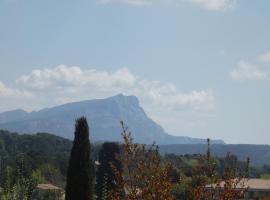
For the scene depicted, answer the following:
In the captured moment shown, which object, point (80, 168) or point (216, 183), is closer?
point (216, 183)

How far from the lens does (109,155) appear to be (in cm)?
4625

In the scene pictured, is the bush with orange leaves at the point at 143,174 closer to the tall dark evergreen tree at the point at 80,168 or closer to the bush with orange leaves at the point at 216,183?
the bush with orange leaves at the point at 216,183

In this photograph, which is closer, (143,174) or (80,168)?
(143,174)

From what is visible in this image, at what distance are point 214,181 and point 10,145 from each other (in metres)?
146

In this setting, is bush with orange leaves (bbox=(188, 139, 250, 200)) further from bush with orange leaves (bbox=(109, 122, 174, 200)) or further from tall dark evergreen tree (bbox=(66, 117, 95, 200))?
tall dark evergreen tree (bbox=(66, 117, 95, 200))

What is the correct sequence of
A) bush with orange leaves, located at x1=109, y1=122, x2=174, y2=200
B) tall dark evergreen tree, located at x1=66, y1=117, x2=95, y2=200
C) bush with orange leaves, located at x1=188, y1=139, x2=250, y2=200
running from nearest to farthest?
bush with orange leaves, located at x1=188, y1=139, x2=250, y2=200
bush with orange leaves, located at x1=109, y1=122, x2=174, y2=200
tall dark evergreen tree, located at x1=66, y1=117, x2=95, y2=200

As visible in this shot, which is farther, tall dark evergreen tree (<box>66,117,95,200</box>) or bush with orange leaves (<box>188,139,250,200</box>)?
tall dark evergreen tree (<box>66,117,95,200</box>)

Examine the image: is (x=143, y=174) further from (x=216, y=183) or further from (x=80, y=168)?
(x=80, y=168)

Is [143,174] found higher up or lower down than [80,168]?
higher up

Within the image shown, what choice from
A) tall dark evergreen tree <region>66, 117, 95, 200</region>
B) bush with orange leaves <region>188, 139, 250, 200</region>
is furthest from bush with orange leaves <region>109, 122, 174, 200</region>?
tall dark evergreen tree <region>66, 117, 95, 200</region>

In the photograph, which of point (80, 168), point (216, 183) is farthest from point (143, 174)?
point (80, 168)

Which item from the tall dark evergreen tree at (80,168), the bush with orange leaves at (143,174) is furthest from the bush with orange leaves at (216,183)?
the tall dark evergreen tree at (80,168)

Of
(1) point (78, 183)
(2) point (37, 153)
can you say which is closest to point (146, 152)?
(1) point (78, 183)

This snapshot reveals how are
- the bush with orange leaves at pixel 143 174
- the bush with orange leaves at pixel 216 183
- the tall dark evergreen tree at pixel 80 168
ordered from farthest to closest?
the tall dark evergreen tree at pixel 80 168
the bush with orange leaves at pixel 143 174
the bush with orange leaves at pixel 216 183
